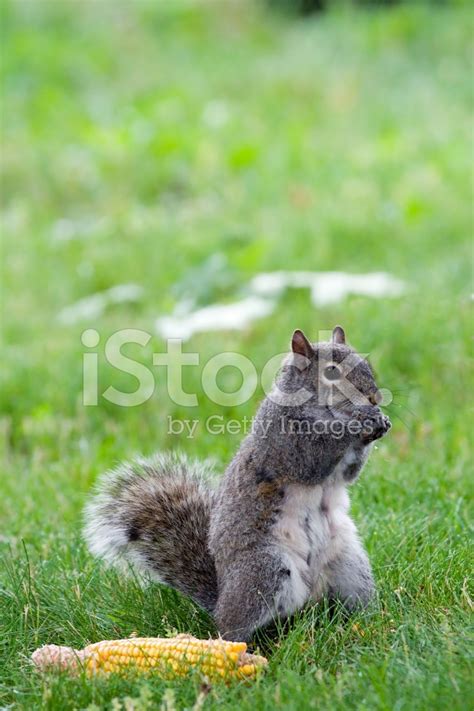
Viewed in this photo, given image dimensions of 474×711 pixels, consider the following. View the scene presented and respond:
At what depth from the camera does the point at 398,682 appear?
79.3 inches

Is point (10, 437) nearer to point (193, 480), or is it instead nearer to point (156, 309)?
point (156, 309)

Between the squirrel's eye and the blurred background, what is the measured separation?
361 millimetres

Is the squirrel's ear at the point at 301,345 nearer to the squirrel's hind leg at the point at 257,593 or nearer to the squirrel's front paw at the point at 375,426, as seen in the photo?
the squirrel's front paw at the point at 375,426

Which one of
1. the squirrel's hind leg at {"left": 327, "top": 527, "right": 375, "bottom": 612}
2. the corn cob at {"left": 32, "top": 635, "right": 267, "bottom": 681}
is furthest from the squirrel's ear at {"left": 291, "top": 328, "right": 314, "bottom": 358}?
the corn cob at {"left": 32, "top": 635, "right": 267, "bottom": 681}

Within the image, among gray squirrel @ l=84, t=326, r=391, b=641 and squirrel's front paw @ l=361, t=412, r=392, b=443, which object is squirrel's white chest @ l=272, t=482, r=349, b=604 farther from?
squirrel's front paw @ l=361, t=412, r=392, b=443

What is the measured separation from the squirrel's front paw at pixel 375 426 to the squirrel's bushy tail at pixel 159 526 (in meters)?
0.49

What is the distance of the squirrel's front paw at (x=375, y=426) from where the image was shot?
2.50 metres

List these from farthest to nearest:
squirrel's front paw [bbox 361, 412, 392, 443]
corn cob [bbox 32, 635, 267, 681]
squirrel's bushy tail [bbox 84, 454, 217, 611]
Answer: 1. squirrel's bushy tail [bbox 84, 454, 217, 611]
2. squirrel's front paw [bbox 361, 412, 392, 443]
3. corn cob [bbox 32, 635, 267, 681]

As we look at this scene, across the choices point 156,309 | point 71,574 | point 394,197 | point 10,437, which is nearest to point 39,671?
point 71,574

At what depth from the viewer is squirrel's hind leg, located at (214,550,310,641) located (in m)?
2.41

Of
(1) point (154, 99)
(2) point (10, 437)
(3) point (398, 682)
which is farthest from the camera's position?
(1) point (154, 99)

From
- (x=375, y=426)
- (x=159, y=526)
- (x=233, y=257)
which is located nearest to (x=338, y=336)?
(x=375, y=426)

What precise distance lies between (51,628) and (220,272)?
315cm

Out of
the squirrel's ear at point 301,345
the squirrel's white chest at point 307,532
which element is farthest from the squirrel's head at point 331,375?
the squirrel's white chest at point 307,532
